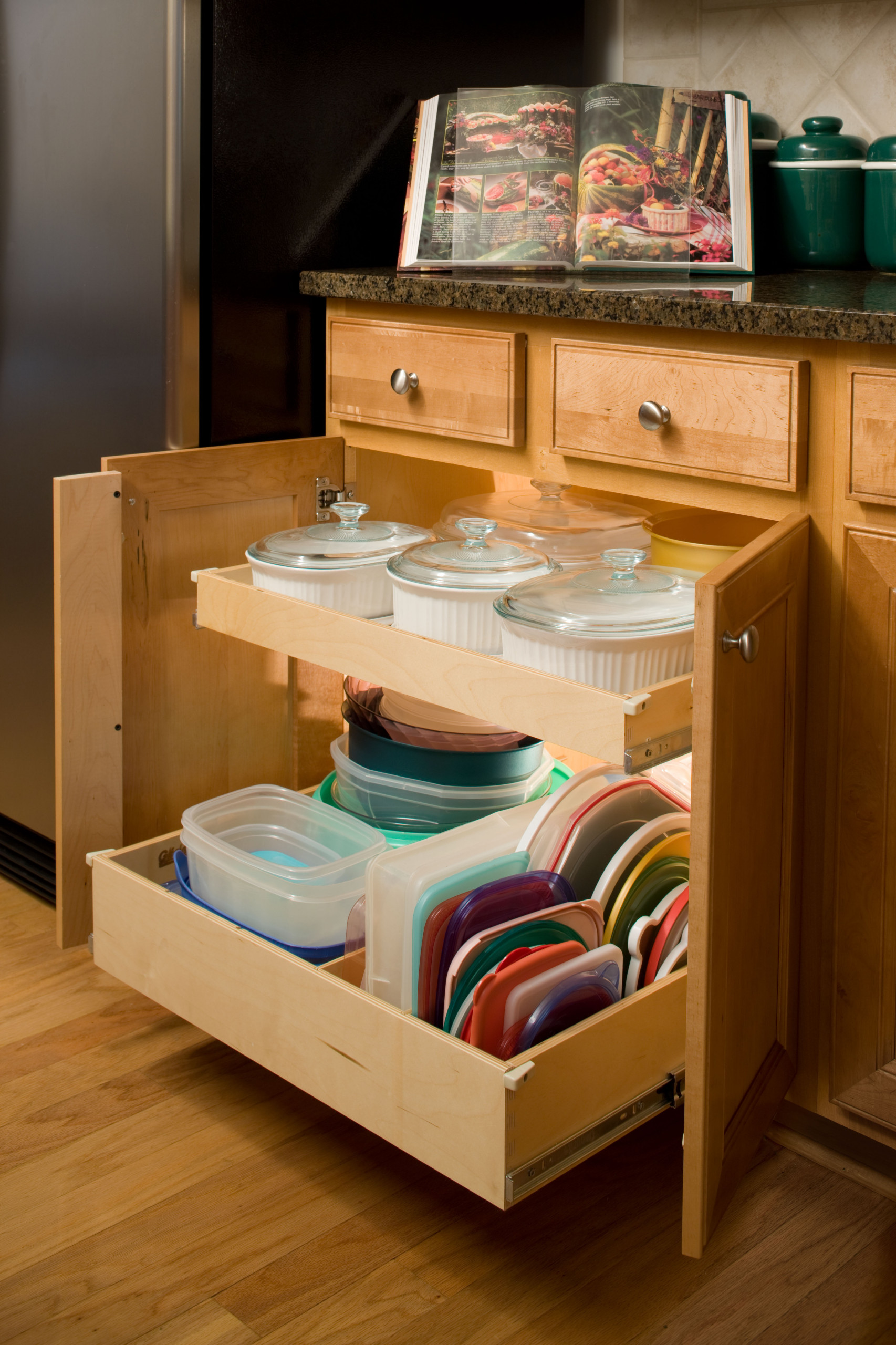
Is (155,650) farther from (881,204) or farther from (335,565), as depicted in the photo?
(881,204)

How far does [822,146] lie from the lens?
5.22ft

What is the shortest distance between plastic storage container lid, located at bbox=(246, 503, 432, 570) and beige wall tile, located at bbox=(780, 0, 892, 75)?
83 cm

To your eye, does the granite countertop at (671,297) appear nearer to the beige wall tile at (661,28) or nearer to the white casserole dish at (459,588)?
the white casserole dish at (459,588)

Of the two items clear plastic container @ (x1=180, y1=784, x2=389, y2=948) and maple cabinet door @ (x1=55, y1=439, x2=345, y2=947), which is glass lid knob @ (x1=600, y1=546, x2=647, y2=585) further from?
maple cabinet door @ (x1=55, y1=439, x2=345, y2=947)

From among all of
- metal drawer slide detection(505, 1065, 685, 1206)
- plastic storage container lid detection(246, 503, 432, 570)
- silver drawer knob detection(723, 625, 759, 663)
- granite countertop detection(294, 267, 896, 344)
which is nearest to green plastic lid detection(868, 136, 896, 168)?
granite countertop detection(294, 267, 896, 344)

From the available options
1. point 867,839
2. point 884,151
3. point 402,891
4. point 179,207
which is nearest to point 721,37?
point 884,151

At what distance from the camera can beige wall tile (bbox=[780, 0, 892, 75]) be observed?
5.49 ft

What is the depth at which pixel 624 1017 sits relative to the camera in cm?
119

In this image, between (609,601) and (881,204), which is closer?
(609,601)

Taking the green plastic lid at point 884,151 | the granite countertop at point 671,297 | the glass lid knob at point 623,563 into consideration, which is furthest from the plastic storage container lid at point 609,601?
the green plastic lid at point 884,151

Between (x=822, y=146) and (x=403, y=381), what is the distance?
585 mm

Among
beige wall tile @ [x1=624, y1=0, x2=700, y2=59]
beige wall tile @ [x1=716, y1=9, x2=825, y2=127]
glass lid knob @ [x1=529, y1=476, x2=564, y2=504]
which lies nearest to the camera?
glass lid knob @ [x1=529, y1=476, x2=564, y2=504]

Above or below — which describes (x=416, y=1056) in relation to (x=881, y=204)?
below

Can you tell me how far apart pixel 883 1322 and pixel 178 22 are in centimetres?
155
